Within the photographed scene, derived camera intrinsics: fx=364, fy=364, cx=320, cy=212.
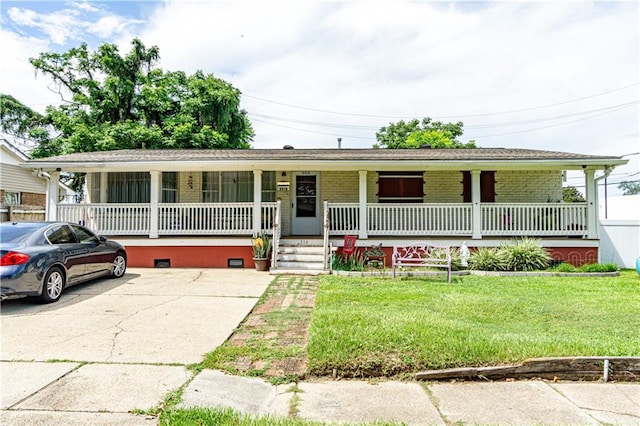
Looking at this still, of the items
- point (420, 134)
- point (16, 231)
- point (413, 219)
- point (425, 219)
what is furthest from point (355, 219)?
point (420, 134)

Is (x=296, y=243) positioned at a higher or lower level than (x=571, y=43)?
lower

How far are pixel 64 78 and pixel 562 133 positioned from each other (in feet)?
130

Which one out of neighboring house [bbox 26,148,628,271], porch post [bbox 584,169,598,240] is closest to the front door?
neighboring house [bbox 26,148,628,271]

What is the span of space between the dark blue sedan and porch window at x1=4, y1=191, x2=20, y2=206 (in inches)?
657

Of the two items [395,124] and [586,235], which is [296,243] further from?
[395,124]

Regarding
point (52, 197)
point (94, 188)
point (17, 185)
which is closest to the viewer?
point (52, 197)

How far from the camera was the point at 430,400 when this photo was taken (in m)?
3.28

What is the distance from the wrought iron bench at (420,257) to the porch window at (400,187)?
2597mm

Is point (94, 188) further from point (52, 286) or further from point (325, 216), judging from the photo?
point (325, 216)

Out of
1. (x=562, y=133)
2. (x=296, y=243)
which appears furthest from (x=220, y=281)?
(x=562, y=133)

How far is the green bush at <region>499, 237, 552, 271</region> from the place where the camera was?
32.7ft

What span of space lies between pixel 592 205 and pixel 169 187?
45.3 ft

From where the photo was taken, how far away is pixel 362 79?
54.9 feet

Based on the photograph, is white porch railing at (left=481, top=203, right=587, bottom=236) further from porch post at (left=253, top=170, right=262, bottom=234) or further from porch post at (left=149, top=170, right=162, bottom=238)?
porch post at (left=149, top=170, right=162, bottom=238)
